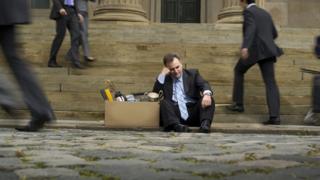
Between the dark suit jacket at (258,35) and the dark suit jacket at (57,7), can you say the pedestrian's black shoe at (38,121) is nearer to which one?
the dark suit jacket at (258,35)

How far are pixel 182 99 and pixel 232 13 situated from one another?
326 inches

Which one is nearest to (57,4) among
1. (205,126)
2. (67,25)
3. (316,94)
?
(67,25)

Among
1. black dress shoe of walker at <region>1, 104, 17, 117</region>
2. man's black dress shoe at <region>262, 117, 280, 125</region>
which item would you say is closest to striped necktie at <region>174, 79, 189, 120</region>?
man's black dress shoe at <region>262, 117, 280, 125</region>

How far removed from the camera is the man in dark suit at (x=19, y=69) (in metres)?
4.34

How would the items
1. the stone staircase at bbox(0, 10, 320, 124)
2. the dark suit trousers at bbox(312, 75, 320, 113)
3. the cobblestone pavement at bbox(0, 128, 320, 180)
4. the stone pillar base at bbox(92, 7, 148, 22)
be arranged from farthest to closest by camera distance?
the stone pillar base at bbox(92, 7, 148, 22) → the stone staircase at bbox(0, 10, 320, 124) → the dark suit trousers at bbox(312, 75, 320, 113) → the cobblestone pavement at bbox(0, 128, 320, 180)

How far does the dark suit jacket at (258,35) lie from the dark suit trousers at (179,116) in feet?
4.33

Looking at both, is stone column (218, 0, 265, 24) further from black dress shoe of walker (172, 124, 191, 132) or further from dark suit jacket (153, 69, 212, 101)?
black dress shoe of walker (172, 124, 191, 132)

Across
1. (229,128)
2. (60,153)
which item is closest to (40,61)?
(229,128)

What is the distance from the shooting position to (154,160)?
4.29m

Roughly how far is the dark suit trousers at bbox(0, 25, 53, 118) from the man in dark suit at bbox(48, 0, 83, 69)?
21.1 feet

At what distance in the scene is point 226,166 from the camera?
4.00 metres

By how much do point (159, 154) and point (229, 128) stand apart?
3.62 meters

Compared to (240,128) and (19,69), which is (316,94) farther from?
(240,128)

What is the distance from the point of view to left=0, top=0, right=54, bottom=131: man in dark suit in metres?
4.34
